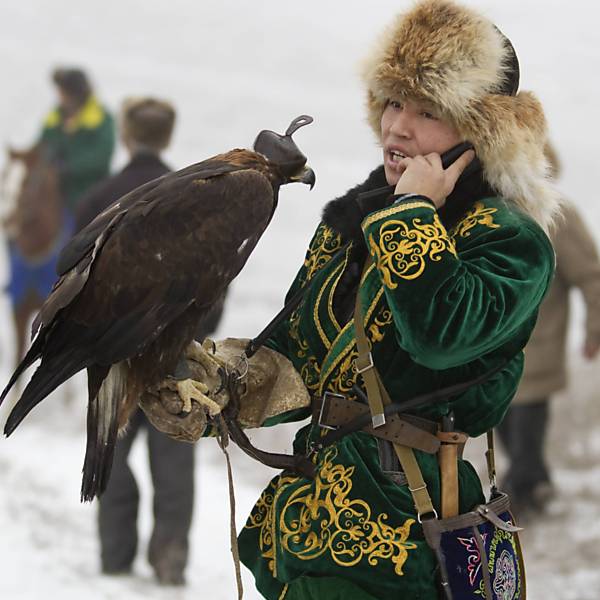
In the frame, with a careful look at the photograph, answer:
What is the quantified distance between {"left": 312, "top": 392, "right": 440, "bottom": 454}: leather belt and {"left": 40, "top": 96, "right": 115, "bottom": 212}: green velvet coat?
6.33 meters

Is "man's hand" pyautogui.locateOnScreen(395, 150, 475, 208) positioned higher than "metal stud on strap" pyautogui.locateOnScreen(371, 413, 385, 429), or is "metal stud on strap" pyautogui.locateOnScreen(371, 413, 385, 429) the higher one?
"man's hand" pyautogui.locateOnScreen(395, 150, 475, 208)

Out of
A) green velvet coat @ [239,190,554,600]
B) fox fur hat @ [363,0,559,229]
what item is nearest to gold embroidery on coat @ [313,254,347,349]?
green velvet coat @ [239,190,554,600]

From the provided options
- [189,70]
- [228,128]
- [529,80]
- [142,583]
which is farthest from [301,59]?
[142,583]

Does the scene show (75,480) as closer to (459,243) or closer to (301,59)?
(459,243)

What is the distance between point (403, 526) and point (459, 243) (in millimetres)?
592

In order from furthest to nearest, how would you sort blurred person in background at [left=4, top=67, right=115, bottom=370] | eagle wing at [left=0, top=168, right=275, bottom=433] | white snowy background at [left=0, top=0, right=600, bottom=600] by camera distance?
blurred person in background at [left=4, top=67, right=115, bottom=370], white snowy background at [left=0, top=0, right=600, bottom=600], eagle wing at [left=0, top=168, right=275, bottom=433]

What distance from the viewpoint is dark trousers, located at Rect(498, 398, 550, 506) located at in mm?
6359

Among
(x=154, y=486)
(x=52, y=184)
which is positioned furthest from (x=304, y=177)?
(x=52, y=184)

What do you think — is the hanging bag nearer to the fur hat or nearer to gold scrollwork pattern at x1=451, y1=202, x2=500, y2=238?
gold scrollwork pattern at x1=451, y1=202, x2=500, y2=238

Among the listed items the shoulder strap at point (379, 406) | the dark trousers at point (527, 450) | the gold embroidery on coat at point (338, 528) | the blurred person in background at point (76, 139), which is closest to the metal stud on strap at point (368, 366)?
the shoulder strap at point (379, 406)

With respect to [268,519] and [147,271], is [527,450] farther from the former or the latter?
[147,271]

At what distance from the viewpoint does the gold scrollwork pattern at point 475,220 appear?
243 centimetres

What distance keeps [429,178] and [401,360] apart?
0.38 m

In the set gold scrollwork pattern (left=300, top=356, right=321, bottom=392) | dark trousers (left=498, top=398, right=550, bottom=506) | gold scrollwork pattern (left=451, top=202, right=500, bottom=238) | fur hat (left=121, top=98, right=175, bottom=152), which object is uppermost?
fur hat (left=121, top=98, right=175, bottom=152)
